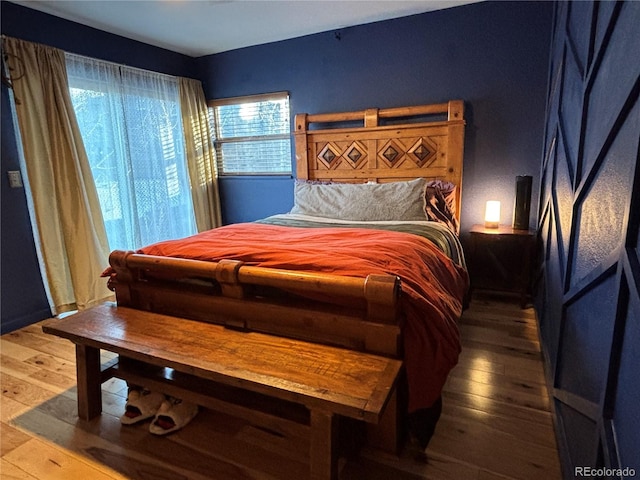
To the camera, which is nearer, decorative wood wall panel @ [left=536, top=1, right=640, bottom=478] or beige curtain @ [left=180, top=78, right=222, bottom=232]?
decorative wood wall panel @ [left=536, top=1, right=640, bottom=478]

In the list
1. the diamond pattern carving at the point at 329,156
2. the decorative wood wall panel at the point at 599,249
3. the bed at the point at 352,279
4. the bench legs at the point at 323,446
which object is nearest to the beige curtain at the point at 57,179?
the bed at the point at 352,279

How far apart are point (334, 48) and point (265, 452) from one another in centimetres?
325

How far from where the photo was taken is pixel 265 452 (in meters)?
1.50

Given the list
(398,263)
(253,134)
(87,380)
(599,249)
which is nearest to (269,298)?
(398,263)

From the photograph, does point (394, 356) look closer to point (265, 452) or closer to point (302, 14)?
point (265, 452)

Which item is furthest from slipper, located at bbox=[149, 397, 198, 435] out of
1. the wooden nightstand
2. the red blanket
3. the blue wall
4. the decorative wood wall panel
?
the wooden nightstand

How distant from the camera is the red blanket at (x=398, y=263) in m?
1.36

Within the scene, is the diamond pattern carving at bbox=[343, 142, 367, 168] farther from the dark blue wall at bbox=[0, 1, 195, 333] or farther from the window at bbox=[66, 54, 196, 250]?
the dark blue wall at bbox=[0, 1, 195, 333]

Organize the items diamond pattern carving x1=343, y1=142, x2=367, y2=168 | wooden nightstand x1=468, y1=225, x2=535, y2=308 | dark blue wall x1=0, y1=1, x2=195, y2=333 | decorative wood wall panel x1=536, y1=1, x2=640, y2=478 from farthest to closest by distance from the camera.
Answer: diamond pattern carving x1=343, y1=142, x2=367, y2=168, wooden nightstand x1=468, y1=225, x2=535, y2=308, dark blue wall x1=0, y1=1, x2=195, y2=333, decorative wood wall panel x1=536, y1=1, x2=640, y2=478

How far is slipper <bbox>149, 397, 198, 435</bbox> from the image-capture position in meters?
1.61

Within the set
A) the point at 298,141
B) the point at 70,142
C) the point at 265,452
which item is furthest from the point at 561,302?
the point at 70,142

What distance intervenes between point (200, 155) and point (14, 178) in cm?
174

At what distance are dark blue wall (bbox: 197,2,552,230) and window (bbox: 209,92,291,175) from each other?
24 centimetres

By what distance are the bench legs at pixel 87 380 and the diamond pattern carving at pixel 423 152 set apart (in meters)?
2.64
